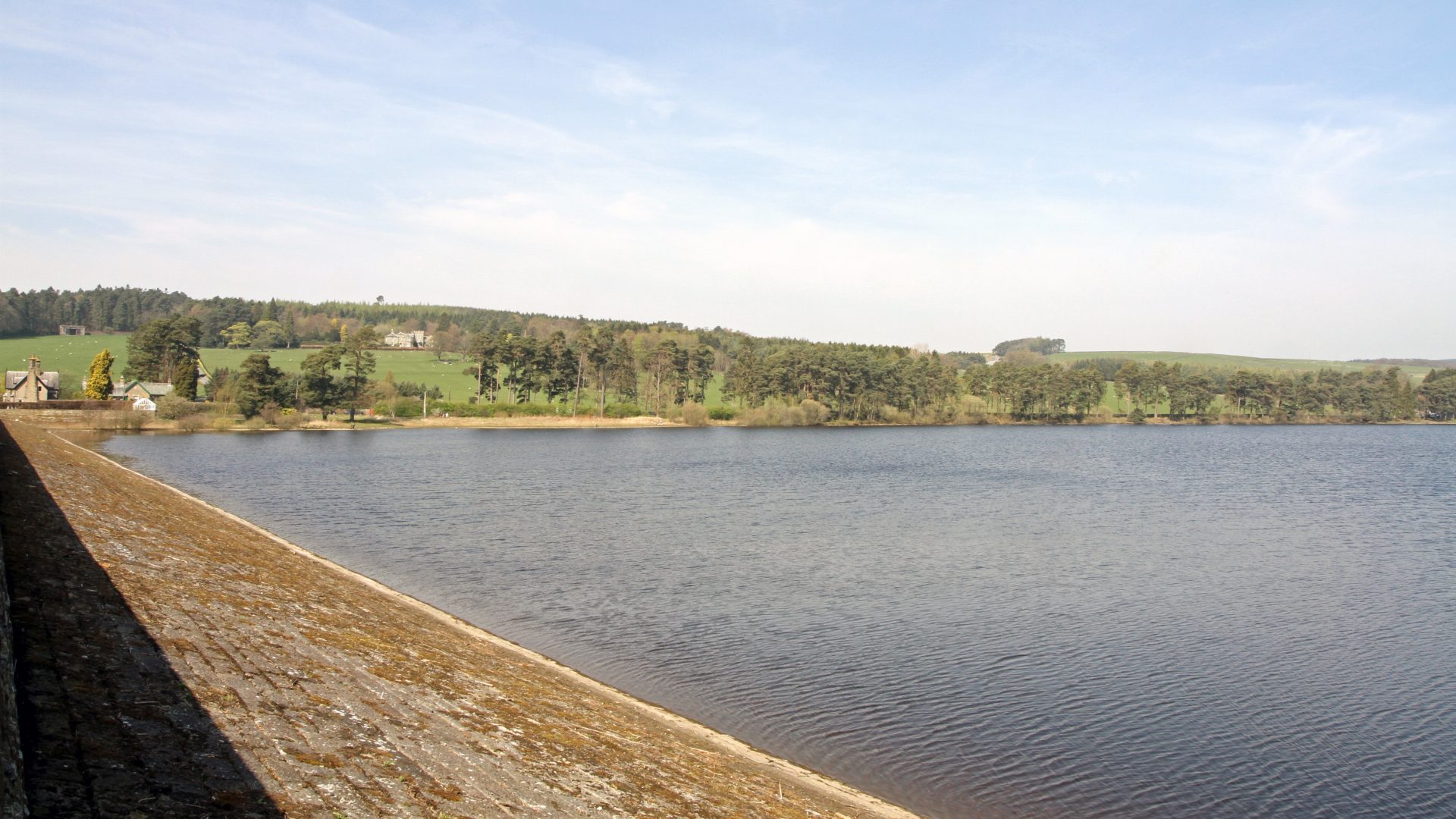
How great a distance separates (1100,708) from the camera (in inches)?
598

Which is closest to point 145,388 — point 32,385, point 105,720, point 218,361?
point 32,385

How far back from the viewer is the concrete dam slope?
6809 mm

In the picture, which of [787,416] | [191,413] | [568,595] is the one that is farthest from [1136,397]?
[568,595]

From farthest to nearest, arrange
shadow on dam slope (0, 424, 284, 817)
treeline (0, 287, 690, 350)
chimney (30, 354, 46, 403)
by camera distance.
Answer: treeline (0, 287, 690, 350) < chimney (30, 354, 46, 403) < shadow on dam slope (0, 424, 284, 817)

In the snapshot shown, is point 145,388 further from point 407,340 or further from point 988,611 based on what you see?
point 988,611

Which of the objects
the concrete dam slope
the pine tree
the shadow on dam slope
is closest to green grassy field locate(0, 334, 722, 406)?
the pine tree

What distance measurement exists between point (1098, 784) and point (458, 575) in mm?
17602

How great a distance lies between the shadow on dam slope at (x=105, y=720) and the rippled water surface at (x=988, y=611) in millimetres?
7904

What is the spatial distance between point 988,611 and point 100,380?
4234 inches

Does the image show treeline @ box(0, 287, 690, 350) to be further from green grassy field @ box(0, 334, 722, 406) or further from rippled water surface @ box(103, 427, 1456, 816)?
rippled water surface @ box(103, 427, 1456, 816)

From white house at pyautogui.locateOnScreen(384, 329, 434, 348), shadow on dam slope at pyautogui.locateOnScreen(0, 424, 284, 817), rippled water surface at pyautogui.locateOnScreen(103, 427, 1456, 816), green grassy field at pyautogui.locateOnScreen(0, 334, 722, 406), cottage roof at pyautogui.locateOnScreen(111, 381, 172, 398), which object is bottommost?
rippled water surface at pyautogui.locateOnScreen(103, 427, 1456, 816)

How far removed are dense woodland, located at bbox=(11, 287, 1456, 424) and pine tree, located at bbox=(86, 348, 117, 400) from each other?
5415 mm

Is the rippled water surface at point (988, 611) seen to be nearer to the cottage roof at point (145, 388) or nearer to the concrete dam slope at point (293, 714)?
the concrete dam slope at point (293, 714)

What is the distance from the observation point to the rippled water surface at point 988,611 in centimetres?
1302
